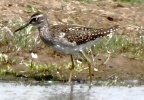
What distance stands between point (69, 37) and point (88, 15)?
10.9ft

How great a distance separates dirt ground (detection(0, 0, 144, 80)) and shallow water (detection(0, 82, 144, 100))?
1.25 metres

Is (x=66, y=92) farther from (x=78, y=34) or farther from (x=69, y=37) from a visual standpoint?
(x=78, y=34)

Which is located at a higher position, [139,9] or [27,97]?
[139,9]

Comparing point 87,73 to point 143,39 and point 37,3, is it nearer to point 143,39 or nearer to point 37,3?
point 143,39

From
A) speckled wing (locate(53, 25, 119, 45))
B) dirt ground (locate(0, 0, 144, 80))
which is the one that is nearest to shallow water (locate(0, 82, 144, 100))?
speckled wing (locate(53, 25, 119, 45))

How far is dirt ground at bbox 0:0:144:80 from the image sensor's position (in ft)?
50.9

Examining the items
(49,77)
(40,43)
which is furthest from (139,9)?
(49,77)

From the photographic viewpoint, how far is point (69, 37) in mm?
14633

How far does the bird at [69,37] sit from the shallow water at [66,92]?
0.52m

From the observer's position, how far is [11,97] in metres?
13.2

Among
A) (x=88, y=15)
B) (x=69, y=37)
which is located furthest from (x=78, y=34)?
(x=88, y=15)

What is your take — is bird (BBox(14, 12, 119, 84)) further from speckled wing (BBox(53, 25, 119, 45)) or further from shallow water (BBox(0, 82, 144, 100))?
shallow water (BBox(0, 82, 144, 100))

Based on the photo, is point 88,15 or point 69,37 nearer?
point 69,37

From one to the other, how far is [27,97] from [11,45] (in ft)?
8.49
